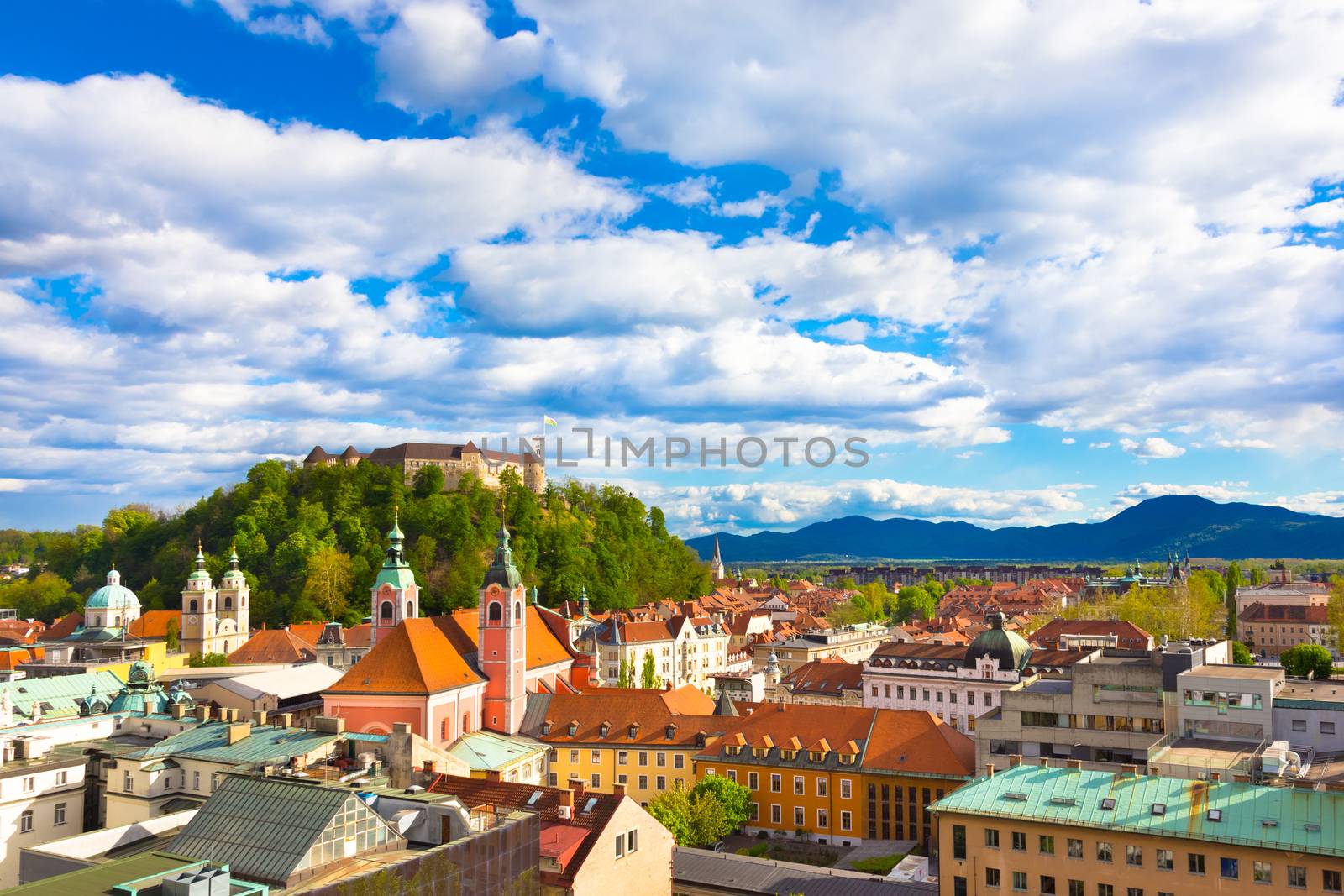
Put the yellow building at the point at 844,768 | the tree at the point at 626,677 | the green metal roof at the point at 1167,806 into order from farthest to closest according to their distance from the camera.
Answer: the tree at the point at 626,677
the yellow building at the point at 844,768
the green metal roof at the point at 1167,806

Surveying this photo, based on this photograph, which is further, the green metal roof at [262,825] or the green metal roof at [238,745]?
the green metal roof at [238,745]

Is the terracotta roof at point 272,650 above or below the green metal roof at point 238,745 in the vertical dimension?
below

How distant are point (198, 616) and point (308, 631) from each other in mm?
10549

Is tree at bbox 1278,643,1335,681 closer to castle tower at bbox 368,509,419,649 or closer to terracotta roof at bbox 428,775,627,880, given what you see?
terracotta roof at bbox 428,775,627,880

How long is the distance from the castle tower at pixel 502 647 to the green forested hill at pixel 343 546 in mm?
48338

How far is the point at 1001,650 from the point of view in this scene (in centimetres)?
7019

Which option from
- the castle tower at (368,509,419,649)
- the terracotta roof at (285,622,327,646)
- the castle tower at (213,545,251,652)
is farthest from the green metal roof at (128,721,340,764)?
the castle tower at (213,545,251,652)

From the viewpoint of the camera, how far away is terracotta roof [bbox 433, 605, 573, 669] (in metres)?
61.2

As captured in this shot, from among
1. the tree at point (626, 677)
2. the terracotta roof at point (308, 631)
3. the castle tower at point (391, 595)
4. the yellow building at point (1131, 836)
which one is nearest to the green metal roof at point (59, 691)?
the castle tower at point (391, 595)

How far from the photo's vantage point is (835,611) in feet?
539

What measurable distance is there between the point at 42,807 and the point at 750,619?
101914 millimetres

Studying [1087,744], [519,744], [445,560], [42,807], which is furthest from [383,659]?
[445,560]

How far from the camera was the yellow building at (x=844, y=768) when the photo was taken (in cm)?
5003

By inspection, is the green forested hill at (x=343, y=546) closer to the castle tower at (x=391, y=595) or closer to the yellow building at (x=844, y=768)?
the castle tower at (x=391, y=595)
